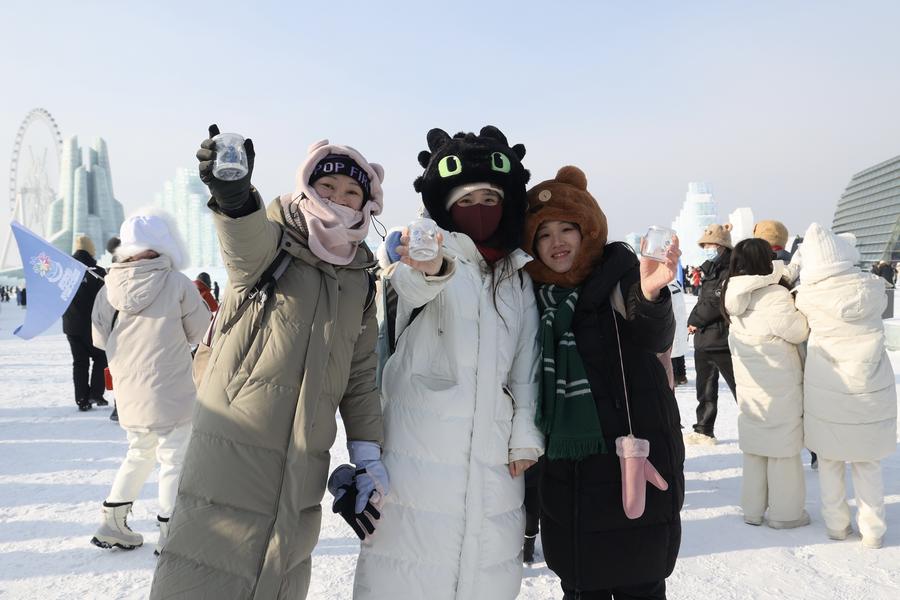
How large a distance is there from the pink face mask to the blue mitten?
79 centimetres

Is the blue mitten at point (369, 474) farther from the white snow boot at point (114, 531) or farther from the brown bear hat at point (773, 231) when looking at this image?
the brown bear hat at point (773, 231)

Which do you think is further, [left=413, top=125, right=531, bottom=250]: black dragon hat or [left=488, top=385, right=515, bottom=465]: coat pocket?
[left=413, top=125, right=531, bottom=250]: black dragon hat

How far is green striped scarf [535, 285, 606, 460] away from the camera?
1.84m

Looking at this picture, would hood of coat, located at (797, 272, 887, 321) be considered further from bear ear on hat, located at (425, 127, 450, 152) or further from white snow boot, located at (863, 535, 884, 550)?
bear ear on hat, located at (425, 127, 450, 152)

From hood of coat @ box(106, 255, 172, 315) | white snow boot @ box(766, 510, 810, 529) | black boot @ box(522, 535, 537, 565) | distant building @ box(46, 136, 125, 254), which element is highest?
distant building @ box(46, 136, 125, 254)

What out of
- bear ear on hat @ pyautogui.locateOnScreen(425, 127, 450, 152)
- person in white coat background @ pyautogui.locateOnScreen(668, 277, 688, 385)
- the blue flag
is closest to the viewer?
bear ear on hat @ pyautogui.locateOnScreen(425, 127, 450, 152)

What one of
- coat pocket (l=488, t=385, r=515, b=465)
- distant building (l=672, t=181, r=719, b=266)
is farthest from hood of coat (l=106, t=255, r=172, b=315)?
distant building (l=672, t=181, r=719, b=266)

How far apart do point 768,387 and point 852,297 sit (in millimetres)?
711

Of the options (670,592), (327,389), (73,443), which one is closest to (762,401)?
(670,592)

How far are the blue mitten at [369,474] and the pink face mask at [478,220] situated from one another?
0.79 metres

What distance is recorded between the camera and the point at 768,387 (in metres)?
3.62

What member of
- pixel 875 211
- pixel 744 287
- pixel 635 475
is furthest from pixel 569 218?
pixel 875 211

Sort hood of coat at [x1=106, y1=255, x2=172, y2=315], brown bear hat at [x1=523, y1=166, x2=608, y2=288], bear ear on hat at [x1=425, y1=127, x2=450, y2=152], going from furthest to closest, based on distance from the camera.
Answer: hood of coat at [x1=106, y1=255, x2=172, y2=315]
bear ear on hat at [x1=425, y1=127, x2=450, y2=152]
brown bear hat at [x1=523, y1=166, x2=608, y2=288]

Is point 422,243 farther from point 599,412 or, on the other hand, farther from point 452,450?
point 599,412
